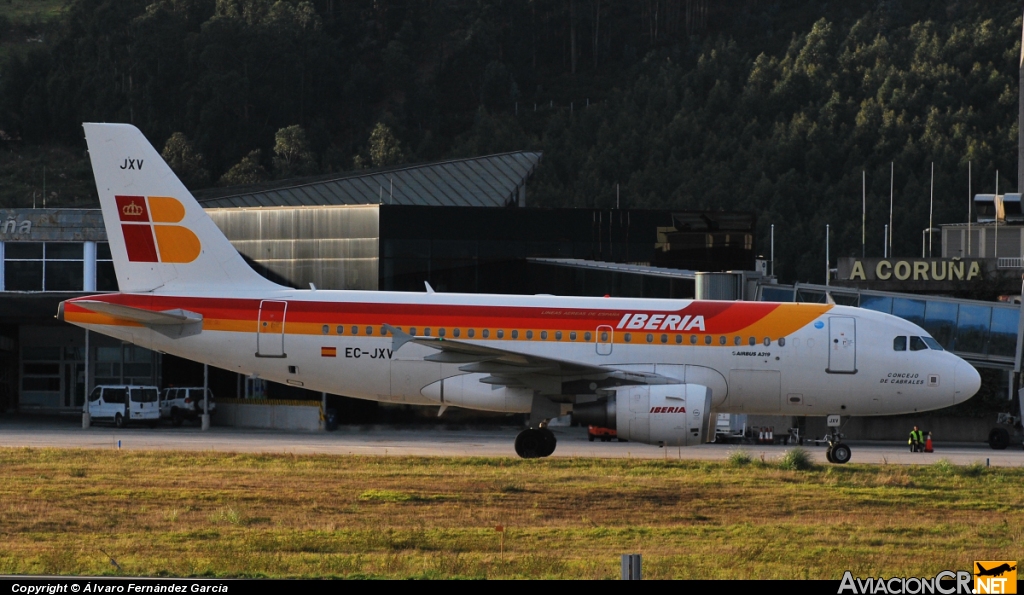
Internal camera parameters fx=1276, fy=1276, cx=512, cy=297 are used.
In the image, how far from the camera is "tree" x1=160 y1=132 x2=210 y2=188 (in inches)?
5167

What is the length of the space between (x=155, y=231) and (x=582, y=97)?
130438 millimetres

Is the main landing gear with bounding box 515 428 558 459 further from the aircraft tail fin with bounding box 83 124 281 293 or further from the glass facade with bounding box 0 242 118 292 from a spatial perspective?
the glass facade with bounding box 0 242 118 292

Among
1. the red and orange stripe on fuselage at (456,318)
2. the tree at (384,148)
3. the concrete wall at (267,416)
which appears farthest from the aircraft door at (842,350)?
the tree at (384,148)

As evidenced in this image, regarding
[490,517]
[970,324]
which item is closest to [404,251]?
[970,324]

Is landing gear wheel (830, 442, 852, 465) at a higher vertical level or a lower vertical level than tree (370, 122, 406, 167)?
lower

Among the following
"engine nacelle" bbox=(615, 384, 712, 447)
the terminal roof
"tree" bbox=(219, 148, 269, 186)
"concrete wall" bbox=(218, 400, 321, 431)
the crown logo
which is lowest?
"concrete wall" bbox=(218, 400, 321, 431)

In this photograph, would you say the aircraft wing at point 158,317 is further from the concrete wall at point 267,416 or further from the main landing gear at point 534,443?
the concrete wall at point 267,416

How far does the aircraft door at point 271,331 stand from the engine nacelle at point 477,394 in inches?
135

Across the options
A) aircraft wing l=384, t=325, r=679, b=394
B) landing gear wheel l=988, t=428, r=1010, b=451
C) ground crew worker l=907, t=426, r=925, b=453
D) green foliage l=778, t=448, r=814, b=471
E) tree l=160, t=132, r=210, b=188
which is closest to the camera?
aircraft wing l=384, t=325, r=679, b=394

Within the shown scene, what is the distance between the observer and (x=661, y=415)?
27.0 meters

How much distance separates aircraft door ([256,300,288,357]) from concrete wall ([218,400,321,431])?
17.9m

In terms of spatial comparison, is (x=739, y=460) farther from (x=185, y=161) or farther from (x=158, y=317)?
(x=185, y=161)

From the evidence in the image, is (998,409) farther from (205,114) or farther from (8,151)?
(8,151)

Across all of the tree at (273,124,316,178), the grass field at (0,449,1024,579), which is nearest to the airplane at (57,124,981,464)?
the grass field at (0,449,1024,579)
